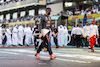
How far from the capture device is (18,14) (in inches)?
2454

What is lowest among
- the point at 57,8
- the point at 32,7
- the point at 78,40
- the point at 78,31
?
the point at 78,40

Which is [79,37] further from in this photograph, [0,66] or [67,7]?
[67,7]

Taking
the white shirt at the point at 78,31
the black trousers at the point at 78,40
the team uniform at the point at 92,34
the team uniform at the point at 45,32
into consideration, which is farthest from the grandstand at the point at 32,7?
the team uniform at the point at 45,32

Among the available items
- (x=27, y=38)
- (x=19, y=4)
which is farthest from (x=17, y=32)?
(x=19, y=4)

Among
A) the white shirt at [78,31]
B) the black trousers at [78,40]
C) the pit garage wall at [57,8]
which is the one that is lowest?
the black trousers at [78,40]

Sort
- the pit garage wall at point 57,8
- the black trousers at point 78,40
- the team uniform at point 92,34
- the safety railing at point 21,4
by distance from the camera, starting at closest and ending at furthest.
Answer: the team uniform at point 92,34
the black trousers at point 78,40
the pit garage wall at point 57,8
the safety railing at point 21,4

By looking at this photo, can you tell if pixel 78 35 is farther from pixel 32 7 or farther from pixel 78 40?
pixel 32 7

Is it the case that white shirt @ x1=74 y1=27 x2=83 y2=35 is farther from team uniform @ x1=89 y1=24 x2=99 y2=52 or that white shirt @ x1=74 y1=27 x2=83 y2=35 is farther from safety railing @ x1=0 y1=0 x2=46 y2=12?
safety railing @ x1=0 y1=0 x2=46 y2=12

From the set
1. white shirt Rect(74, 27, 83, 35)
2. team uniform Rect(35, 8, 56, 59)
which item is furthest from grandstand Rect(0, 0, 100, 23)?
team uniform Rect(35, 8, 56, 59)

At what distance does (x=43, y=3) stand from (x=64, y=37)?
29.4 meters

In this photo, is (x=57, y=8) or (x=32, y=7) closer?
A: (x=57, y=8)

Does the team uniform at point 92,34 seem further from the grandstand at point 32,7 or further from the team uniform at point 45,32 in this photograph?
the grandstand at point 32,7

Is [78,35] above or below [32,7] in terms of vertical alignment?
below

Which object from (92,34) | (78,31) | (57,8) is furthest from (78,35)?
(57,8)
